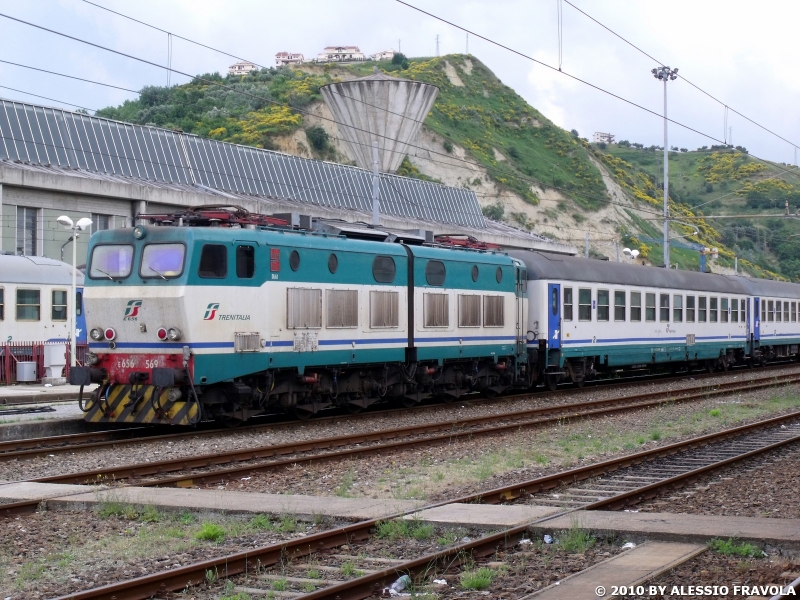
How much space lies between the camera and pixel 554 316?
27344mm

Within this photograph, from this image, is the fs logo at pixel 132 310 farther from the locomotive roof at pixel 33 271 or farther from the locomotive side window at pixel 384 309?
the locomotive roof at pixel 33 271

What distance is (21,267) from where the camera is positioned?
101 ft

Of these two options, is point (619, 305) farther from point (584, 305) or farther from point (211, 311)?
point (211, 311)

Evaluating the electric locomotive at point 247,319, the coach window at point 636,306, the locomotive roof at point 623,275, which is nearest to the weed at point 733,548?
the electric locomotive at point 247,319

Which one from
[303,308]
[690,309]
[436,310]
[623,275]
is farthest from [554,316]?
[303,308]

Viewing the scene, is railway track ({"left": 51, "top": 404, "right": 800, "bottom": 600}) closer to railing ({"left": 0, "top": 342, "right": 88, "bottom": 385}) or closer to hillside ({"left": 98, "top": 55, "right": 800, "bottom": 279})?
railing ({"left": 0, "top": 342, "right": 88, "bottom": 385})

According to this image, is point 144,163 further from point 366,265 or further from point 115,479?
point 115,479

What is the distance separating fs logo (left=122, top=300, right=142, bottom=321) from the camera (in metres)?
17.3

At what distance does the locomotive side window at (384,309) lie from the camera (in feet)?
68.6

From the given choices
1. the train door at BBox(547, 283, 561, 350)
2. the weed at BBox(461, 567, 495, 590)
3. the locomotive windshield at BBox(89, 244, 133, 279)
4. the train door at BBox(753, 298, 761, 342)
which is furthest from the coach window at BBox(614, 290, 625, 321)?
the weed at BBox(461, 567, 495, 590)

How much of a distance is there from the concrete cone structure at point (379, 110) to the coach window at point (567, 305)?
46.0m

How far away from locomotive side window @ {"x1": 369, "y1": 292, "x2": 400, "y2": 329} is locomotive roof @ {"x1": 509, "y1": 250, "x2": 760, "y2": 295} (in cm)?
667

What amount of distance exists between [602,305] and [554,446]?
13.7 metres

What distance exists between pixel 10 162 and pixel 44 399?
18.2m
